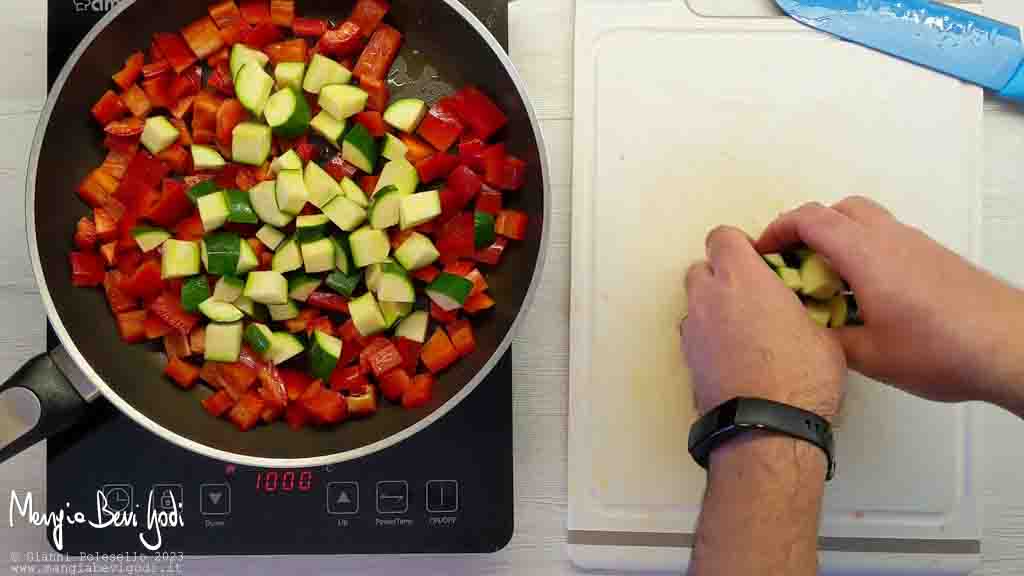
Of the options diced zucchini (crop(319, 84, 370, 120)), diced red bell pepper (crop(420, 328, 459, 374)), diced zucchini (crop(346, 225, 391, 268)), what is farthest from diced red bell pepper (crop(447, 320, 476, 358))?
diced zucchini (crop(319, 84, 370, 120))

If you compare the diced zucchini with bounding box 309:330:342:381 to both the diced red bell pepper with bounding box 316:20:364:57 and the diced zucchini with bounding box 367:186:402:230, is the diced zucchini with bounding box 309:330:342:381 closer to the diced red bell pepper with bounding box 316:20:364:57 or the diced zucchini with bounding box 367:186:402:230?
the diced zucchini with bounding box 367:186:402:230

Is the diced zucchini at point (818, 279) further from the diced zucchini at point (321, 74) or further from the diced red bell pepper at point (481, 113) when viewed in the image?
the diced zucchini at point (321, 74)

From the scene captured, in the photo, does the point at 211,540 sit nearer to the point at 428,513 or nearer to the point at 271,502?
the point at 271,502

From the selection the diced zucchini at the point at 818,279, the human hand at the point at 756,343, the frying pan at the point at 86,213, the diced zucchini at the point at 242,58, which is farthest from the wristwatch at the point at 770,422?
the diced zucchini at the point at 242,58

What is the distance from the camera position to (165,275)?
117cm

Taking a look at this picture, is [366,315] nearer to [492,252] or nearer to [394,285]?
[394,285]

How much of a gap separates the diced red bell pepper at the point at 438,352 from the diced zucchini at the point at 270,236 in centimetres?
27

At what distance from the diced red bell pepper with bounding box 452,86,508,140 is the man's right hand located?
0.44 m

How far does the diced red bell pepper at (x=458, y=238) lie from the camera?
117 cm

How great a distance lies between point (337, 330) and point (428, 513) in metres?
0.31

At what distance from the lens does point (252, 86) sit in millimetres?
1178

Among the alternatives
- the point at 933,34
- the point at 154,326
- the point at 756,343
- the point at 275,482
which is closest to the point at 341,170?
the point at 154,326

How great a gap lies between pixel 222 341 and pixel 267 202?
209mm

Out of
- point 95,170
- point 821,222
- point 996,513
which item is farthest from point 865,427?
point 95,170
